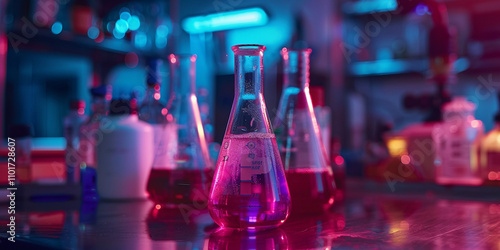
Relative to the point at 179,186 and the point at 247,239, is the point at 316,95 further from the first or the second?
the point at 247,239

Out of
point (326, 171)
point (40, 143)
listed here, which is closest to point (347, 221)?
point (326, 171)

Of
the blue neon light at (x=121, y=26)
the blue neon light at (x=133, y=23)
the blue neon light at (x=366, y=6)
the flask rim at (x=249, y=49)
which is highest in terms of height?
the blue neon light at (x=366, y=6)

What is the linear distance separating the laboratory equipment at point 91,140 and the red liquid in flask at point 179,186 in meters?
0.24

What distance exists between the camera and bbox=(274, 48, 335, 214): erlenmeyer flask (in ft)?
2.43

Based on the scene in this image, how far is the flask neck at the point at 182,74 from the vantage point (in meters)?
0.86

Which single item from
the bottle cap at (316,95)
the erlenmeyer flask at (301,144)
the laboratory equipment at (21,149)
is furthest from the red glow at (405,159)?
the laboratory equipment at (21,149)

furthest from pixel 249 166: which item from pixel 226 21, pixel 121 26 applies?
pixel 226 21

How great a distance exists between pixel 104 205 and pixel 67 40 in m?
1.75

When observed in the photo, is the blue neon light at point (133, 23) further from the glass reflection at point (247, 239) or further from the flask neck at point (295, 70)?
the glass reflection at point (247, 239)

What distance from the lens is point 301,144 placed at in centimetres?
79

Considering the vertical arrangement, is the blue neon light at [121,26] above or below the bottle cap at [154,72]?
above

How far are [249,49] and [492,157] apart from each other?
88 cm

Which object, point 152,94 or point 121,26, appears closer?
point 152,94

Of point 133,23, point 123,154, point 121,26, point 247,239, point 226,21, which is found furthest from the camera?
point 226,21
